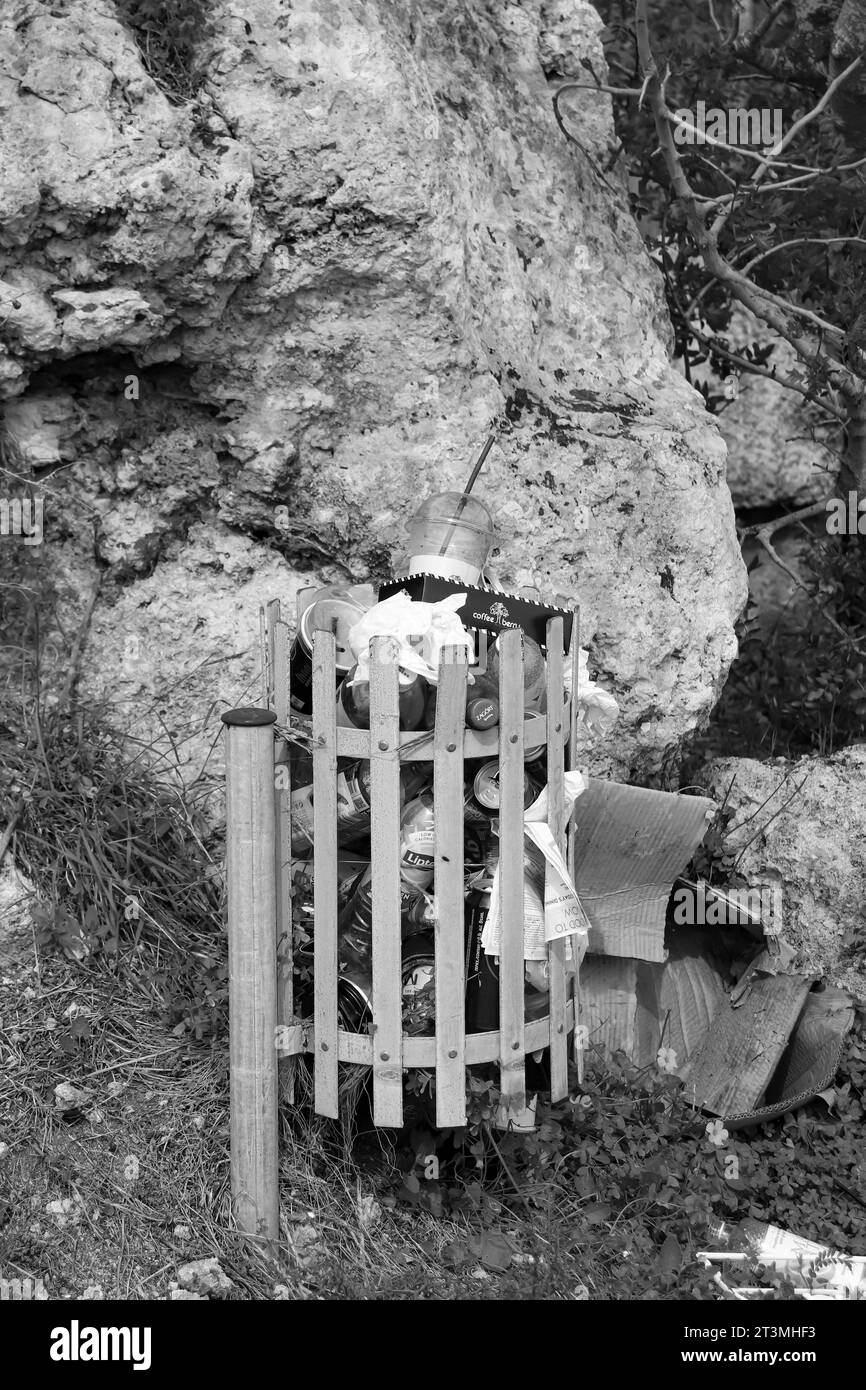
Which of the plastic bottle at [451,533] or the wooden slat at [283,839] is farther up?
the plastic bottle at [451,533]

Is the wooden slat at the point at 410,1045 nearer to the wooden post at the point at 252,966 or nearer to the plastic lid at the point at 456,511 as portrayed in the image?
the wooden post at the point at 252,966

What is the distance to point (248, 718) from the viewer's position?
8.14 ft

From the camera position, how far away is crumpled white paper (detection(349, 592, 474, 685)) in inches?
97.1

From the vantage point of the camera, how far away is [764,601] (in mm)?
5117

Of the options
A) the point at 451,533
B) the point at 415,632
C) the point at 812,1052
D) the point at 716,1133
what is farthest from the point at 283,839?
the point at 812,1052

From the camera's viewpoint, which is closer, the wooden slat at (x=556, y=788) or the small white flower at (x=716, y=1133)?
the wooden slat at (x=556, y=788)

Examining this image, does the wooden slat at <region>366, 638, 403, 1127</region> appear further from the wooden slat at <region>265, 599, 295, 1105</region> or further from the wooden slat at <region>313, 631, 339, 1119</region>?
the wooden slat at <region>265, 599, 295, 1105</region>

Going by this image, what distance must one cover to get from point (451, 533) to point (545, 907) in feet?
3.18

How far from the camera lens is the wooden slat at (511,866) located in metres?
2.48

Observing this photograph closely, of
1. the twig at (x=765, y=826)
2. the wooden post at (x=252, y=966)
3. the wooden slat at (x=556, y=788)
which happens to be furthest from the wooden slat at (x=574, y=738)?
the twig at (x=765, y=826)

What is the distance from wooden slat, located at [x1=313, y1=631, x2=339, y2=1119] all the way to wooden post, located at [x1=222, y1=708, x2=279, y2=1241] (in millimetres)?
90

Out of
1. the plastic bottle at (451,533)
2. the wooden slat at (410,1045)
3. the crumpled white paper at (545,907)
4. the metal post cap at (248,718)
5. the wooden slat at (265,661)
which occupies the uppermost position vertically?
the plastic bottle at (451,533)

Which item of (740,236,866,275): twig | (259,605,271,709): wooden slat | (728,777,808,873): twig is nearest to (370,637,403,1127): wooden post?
(259,605,271,709): wooden slat

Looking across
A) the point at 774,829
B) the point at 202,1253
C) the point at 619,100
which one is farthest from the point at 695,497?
the point at 202,1253
